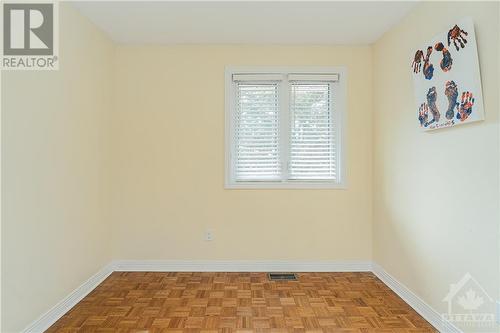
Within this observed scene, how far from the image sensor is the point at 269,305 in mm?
2898

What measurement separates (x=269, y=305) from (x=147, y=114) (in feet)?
7.73

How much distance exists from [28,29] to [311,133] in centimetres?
275

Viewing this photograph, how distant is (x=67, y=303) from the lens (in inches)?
110

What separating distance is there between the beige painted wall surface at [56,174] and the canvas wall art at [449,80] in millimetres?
2853

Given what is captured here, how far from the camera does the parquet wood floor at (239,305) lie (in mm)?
2537

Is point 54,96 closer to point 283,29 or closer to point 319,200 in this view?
point 283,29

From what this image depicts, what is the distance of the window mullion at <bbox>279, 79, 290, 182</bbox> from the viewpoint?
3.82 metres

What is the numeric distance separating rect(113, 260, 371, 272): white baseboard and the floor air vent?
90 millimetres

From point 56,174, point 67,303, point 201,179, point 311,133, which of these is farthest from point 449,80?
point 67,303

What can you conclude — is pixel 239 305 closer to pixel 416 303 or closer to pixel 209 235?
pixel 209 235

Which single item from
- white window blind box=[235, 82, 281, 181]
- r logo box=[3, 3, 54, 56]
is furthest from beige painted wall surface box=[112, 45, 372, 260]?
r logo box=[3, 3, 54, 56]

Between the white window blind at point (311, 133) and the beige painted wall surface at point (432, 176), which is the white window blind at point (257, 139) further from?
the beige painted wall surface at point (432, 176)

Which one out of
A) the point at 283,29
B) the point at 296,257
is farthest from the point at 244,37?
the point at 296,257

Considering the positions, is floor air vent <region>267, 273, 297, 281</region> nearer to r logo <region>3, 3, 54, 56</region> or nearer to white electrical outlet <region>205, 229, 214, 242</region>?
white electrical outlet <region>205, 229, 214, 242</region>
